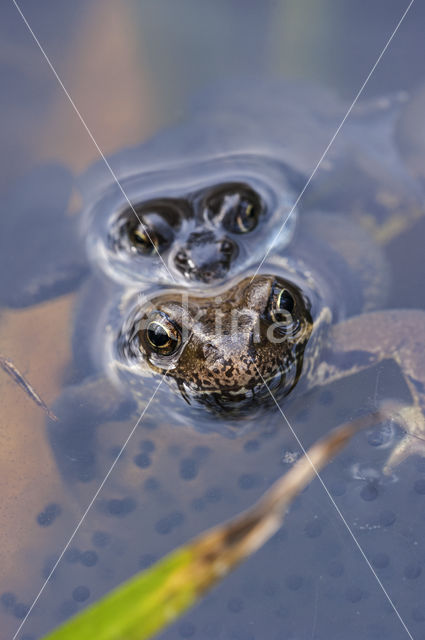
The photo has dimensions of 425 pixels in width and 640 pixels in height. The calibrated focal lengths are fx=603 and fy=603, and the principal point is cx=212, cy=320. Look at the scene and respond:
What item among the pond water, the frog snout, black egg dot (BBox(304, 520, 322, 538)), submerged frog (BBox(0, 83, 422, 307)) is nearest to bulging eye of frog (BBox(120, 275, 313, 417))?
the pond water

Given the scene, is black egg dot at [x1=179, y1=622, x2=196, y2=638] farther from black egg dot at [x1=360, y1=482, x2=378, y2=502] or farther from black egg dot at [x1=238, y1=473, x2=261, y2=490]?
black egg dot at [x1=360, y1=482, x2=378, y2=502]

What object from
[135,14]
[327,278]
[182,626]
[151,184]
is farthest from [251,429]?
[135,14]

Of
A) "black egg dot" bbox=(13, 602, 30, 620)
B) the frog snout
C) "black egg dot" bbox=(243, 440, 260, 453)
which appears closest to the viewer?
"black egg dot" bbox=(13, 602, 30, 620)

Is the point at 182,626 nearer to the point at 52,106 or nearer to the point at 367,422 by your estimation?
the point at 367,422

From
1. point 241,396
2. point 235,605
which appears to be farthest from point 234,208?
point 235,605

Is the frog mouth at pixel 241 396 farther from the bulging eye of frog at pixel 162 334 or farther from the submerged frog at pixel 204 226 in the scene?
the bulging eye of frog at pixel 162 334

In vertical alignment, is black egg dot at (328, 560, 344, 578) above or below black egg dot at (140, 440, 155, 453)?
below

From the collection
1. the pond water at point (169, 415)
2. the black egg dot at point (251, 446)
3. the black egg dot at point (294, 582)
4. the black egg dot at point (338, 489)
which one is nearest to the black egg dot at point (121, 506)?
the pond water at point (169, 415)
